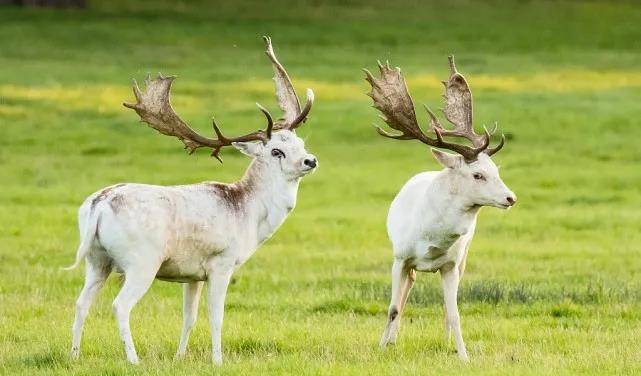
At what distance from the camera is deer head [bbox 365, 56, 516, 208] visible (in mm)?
11359

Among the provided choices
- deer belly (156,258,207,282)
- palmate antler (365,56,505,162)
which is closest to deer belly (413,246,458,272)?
palmate antler (365,56,505,162)

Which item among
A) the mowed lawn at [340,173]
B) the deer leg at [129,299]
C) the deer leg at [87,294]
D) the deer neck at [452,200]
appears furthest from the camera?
the mowed lawn at [340,173]

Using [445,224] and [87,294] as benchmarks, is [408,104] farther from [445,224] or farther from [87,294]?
[87,294]

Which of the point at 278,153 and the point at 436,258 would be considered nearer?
the point at 278,153

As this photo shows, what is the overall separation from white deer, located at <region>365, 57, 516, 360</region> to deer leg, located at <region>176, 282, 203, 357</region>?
1.72 metres

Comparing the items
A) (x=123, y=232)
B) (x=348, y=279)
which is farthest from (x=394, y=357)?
(x=348, y=279)

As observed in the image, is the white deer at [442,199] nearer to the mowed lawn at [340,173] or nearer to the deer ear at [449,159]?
the deer ear at [449,159]

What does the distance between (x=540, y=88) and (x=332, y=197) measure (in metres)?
15.5

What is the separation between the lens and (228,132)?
32.0 metres

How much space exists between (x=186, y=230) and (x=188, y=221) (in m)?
0.08

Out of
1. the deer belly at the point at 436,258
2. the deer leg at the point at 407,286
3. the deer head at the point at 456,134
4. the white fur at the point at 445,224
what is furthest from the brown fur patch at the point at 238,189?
the deer leg at the point at 407,286

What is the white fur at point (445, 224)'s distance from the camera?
1139cm

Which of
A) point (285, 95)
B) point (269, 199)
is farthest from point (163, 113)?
point (269, 199)

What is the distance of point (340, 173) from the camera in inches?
1112
